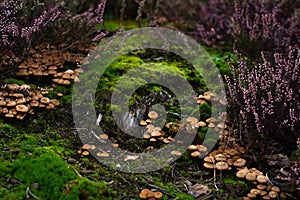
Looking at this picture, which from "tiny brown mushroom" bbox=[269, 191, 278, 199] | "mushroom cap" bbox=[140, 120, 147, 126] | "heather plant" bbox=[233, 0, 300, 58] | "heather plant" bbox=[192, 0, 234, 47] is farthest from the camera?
"heather plant" bbox=[192, 0, 234, 47]

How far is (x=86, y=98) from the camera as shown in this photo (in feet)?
12.5

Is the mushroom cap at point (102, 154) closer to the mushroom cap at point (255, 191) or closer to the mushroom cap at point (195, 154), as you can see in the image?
the mushroom cap at point (195, 154)

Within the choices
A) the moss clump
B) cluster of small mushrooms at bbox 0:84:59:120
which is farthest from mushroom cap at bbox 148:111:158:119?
the moss clump

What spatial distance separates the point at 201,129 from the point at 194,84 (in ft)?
2.64

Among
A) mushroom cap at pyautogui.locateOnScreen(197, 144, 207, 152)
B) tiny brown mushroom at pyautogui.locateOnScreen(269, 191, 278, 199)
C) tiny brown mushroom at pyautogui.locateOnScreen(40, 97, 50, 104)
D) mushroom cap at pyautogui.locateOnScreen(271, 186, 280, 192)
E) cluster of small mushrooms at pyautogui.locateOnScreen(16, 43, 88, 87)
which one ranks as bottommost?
tiny brown mushroom at pyautogui.locateOnScreen(269, 191, 278, 199)

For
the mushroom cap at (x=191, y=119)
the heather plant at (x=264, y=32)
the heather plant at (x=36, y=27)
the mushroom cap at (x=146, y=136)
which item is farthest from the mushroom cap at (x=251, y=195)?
the heather plant at (x=36, y=27)

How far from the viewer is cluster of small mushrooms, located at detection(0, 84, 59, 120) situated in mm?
3361

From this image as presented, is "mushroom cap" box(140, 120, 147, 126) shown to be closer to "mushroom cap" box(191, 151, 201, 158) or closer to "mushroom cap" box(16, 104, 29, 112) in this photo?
"mushroom cap" box(191, 151, 201, 158)

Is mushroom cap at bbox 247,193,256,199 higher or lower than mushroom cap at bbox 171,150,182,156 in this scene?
lower

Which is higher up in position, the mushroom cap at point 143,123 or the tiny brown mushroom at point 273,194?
the mushroom cap at point 143,123

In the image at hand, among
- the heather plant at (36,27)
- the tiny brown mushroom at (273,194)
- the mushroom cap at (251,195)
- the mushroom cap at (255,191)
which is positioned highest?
the heather plant at (36,27)

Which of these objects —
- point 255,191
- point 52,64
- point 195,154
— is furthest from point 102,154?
point 52,64

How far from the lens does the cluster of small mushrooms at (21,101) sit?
3361 mm

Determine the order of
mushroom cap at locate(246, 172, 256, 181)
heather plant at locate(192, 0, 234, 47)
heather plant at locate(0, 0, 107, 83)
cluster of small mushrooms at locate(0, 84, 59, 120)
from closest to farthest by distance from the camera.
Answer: mushroom cap at locate(246, 172, 256, 181), cluster of small mushrooms at locate(0, 84, 59, 120), heather plant at locate(0, 0, 107, 83), heather plant at locate(192, 0, 234, 47)
